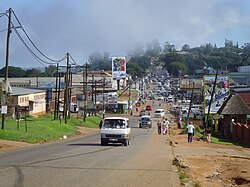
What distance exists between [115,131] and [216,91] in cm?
2961

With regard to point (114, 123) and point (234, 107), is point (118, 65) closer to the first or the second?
point (234, 107)

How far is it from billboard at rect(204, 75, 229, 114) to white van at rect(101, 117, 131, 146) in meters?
26.0

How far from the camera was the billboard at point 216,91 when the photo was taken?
55.8 metres

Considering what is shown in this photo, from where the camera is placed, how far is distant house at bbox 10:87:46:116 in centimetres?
7341

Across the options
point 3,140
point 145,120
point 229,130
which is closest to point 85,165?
point 3,140

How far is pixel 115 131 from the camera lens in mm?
30594

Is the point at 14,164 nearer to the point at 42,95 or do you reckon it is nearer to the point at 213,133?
the point at 213,133

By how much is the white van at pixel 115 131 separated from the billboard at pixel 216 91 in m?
26.0

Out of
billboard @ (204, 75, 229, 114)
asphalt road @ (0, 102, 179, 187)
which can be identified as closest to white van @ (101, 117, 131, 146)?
asphalt road @ (0, 102, 179, 187)

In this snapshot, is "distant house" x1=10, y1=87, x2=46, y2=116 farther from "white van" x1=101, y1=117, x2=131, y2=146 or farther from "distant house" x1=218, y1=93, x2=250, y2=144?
"white van" x1=101, y1=117, x2=131, y2=146

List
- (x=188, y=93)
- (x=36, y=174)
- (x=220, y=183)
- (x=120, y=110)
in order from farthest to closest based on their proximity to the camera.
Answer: (x=188, y=93), (x=120, y=110), (x=220, y=183), (x=36, y=174)

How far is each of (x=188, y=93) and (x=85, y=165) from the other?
13505cm

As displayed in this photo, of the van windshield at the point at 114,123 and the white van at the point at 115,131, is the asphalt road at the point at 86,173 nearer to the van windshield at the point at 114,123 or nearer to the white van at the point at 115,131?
the white van at the point at 115,131

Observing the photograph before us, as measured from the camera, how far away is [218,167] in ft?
72.0
